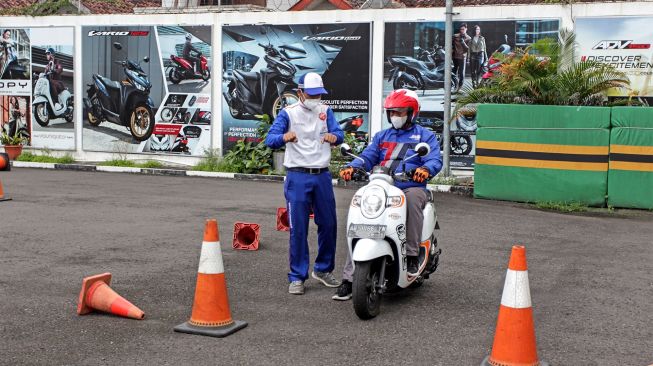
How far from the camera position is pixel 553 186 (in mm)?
13633

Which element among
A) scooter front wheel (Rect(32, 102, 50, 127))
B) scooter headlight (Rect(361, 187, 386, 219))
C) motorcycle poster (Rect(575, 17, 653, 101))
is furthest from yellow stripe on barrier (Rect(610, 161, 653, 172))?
scooter front wheel (Rect(32, 102, 50, 127))

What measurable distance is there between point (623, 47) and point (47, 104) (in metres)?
13.5

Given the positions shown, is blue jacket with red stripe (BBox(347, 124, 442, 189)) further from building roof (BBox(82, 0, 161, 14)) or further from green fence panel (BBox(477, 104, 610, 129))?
building roof (BBox(82, 0, 161, 14))

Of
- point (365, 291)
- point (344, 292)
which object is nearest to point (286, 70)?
point (344, 292)

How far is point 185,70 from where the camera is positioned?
763 inches

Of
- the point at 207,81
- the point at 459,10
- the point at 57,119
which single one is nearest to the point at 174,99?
the point at 207,81

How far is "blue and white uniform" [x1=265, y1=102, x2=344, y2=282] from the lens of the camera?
22.8 ft

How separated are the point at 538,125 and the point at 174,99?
29.8 ft

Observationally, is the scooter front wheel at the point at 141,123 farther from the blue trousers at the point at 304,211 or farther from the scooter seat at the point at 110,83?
the blue trousers at the point at 304,211

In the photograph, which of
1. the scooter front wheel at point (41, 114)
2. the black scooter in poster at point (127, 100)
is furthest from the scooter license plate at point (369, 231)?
the scooter front wheel at point (41, 114)

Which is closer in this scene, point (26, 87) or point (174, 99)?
point (174, 99)

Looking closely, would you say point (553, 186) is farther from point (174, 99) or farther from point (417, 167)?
point (174, 99)

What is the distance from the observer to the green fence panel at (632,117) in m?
13.1

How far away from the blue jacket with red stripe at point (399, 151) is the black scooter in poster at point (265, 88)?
1145cm
